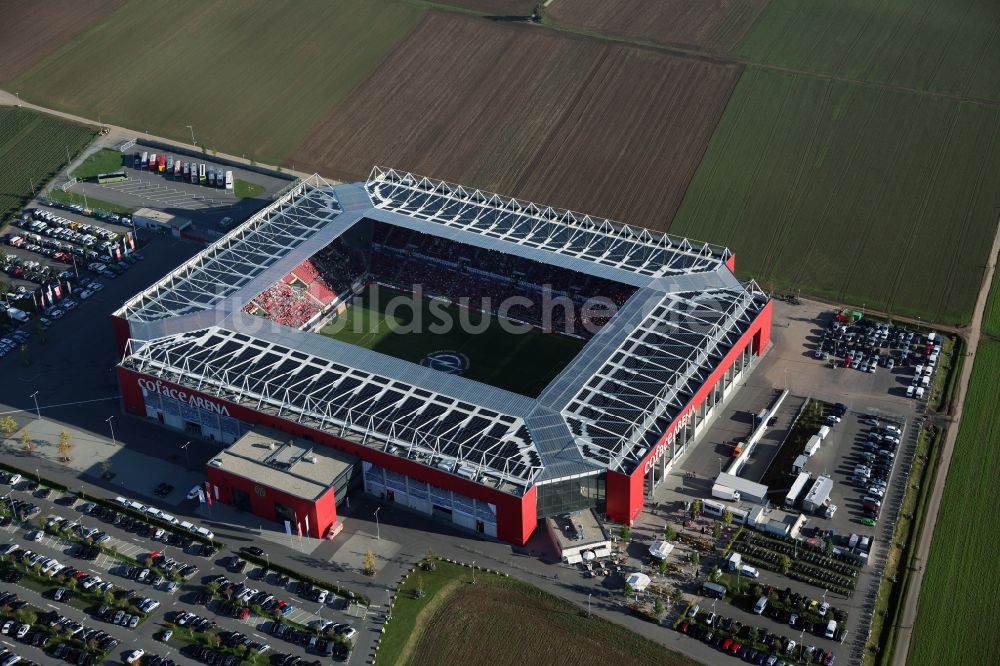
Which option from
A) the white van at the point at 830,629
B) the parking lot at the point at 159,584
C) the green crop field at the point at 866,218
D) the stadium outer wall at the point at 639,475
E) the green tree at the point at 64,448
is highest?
the green crop field at the point at 866,218

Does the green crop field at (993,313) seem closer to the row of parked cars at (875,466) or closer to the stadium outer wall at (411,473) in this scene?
the row of parked cars at (875,466)

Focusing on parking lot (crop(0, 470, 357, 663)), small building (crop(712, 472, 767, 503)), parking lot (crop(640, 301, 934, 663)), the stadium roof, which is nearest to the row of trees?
parking lot (crop(0, 470, 357, 663))

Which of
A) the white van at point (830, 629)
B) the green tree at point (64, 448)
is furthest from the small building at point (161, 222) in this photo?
the white van at point (830, 629)

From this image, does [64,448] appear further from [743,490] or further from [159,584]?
[743,490]

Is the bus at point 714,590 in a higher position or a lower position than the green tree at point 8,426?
higher

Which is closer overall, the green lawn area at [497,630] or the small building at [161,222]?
the green lawn area at [497,630]

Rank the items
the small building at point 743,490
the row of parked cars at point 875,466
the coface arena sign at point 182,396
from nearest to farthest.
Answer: the row of parked cars at point 875,466
the small building at point 743,490
the coface arena sign at point 182,396

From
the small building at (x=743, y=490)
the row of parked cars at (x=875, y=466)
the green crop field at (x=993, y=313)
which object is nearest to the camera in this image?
the row of parked cars at (x=875, y=466)

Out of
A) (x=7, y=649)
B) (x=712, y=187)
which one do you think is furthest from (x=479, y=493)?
(x=712, y=187)
